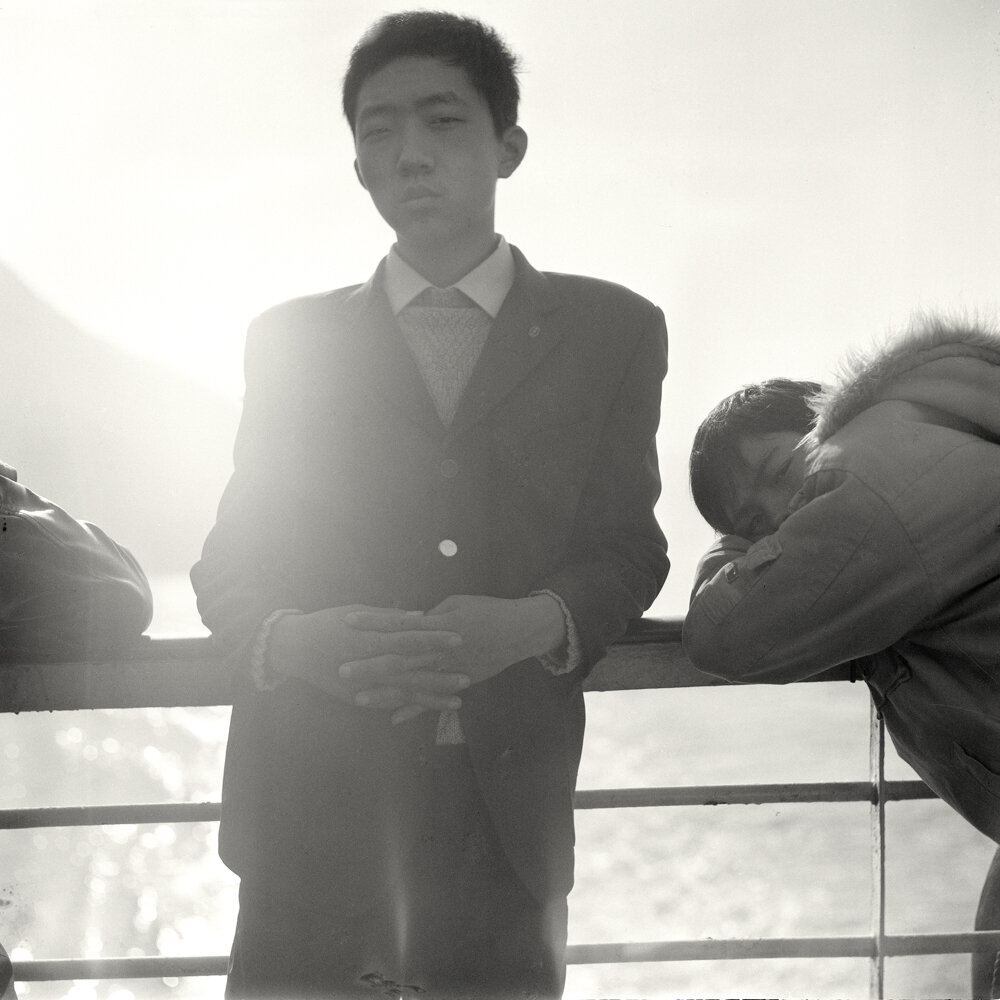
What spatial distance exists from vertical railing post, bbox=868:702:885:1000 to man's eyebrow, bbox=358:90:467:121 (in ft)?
3.80

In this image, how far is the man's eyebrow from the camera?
1.76m

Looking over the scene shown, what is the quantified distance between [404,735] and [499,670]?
19 centimetres

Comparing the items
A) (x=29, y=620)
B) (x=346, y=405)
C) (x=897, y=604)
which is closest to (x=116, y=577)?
(x=29, y=620)

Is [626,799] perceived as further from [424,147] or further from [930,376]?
[424,147]

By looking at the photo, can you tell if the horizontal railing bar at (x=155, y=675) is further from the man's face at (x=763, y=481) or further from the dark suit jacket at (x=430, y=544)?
the man's face at (x=763, y=481)

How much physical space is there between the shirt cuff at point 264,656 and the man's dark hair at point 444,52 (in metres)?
0.79

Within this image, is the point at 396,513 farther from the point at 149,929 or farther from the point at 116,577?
the point at 149,929

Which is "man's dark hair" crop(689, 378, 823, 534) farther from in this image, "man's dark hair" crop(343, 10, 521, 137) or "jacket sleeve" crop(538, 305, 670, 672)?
"man's dark hair" crop(343, 10, 521, 137)

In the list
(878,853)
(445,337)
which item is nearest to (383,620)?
(445,337)

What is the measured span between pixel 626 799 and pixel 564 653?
1.05 ft

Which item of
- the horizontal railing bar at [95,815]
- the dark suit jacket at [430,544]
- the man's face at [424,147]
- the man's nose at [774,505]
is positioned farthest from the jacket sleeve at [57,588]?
the man's nose at [774,505]

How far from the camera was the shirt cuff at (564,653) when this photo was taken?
165 cm

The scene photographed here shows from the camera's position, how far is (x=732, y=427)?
1845 mm

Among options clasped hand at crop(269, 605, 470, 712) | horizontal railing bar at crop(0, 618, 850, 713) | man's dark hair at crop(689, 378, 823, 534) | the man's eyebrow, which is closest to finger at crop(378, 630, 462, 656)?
clasped hand at crop(269, 605, 470, 712)
